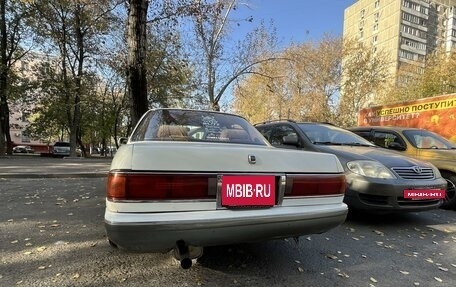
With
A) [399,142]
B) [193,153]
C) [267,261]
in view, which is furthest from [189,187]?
[399,142]

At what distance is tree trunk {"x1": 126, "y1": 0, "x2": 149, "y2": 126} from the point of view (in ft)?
25.4

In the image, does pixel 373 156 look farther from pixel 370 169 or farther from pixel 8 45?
pixel 8 45

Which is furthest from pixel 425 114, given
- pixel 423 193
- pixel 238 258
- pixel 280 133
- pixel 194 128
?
pixel 238 258

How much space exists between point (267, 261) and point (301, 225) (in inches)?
30.4

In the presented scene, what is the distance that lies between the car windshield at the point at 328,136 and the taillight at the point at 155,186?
3603 mm

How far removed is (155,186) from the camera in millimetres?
2287

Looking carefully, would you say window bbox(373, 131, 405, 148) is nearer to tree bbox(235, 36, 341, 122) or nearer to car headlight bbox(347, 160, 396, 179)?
car headlight bbox(347, 160, 396, 179)

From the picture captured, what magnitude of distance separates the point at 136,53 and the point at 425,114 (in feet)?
28.2

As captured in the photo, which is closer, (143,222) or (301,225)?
(143,222)

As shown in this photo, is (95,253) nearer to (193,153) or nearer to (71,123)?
(193,153)

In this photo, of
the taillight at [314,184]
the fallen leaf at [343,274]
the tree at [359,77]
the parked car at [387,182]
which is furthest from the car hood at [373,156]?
the tree at [359,77]

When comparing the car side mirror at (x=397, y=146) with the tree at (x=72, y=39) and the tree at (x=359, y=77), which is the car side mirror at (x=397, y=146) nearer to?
the tree at (x=72, y=39)

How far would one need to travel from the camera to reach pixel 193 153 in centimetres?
241

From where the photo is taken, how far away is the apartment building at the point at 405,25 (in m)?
64.3
